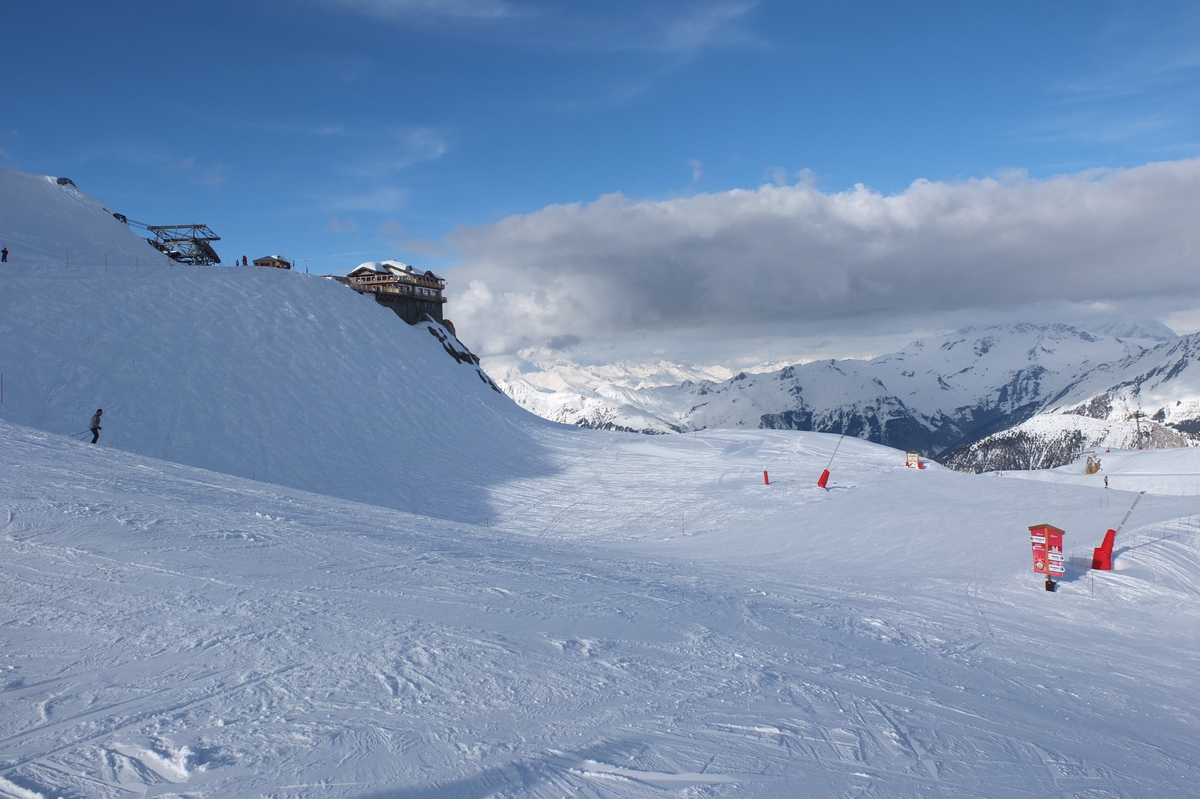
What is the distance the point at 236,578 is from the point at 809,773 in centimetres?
897

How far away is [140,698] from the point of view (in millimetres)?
6863

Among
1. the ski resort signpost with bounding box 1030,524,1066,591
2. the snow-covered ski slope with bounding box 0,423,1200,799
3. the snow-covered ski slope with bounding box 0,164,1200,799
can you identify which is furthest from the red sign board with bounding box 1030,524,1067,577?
the snow-covered ski slope with bounding box 0,164,1200,799

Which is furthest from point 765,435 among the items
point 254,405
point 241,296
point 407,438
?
point 241,296

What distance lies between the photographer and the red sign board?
16.4 metres

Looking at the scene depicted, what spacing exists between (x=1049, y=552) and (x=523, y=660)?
1412 cm

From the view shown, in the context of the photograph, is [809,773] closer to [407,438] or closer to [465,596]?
[465,596]

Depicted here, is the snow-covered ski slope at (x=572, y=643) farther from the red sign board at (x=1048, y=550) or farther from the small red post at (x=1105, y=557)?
the red sign board at (x=1048, y=550)

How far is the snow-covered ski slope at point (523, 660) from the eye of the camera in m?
6.18

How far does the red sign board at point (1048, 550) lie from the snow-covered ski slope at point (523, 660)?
57cm

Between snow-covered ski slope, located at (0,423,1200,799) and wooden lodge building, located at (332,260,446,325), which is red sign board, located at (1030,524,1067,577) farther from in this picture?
wooden lodge building, located at (332,260,446,325)

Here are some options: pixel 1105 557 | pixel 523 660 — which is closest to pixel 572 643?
pixel 523 660

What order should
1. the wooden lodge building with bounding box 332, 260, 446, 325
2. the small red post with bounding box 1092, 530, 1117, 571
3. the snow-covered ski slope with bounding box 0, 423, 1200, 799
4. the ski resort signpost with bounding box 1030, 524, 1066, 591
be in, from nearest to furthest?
the snow-covered ski slope with bounding box 0, 423, 1200, 799 → the ski resort signpost with bounding box 1030, 524, 1066, 591 → the small red post with bounding box 1092, 530, 1117, 571 → the wooden lodge building with bounding box 332, 260, 446, 325

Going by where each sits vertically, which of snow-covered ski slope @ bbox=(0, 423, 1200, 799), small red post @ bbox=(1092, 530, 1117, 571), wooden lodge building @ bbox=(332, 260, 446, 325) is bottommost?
snow-covered ski slope @ bbox=(0, 423, 1200, 799)

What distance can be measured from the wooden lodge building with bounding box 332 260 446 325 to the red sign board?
51.7 m
